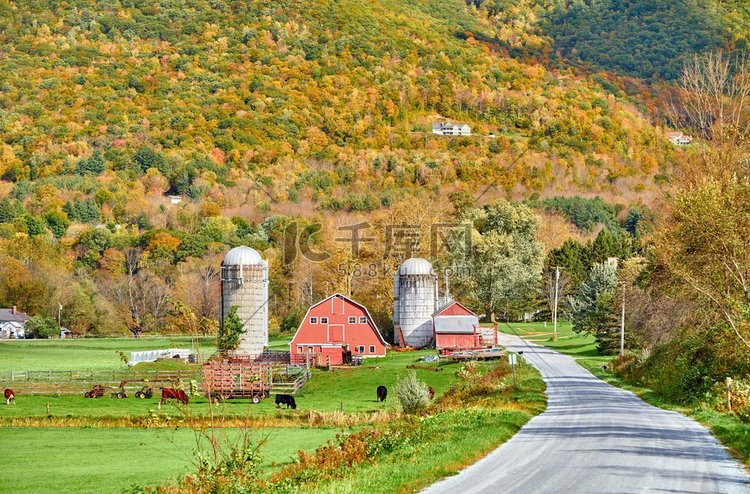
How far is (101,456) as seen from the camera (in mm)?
33781

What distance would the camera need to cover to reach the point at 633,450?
87.4ft

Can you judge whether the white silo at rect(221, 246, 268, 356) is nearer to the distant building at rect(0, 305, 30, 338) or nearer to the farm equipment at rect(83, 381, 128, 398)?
the farm equipment at rect(83, 381, 128, 398)

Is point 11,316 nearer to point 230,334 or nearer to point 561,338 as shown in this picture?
point 230,334

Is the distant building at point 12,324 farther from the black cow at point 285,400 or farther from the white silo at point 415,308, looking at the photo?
the black cow at point 285,400

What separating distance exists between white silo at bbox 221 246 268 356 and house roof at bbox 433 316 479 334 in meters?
13.1

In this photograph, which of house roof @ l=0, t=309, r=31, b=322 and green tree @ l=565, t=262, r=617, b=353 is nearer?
green tree @ l=565, t=262, r=617, b=353

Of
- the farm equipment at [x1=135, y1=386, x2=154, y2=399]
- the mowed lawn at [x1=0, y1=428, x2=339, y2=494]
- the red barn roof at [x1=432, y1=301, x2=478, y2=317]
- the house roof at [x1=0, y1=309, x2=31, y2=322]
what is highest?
the house roof at [x1=0, y1=309, x2=31, y2=322]

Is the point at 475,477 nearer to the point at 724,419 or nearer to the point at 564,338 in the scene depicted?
the point at 724,419

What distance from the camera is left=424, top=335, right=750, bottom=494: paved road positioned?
2138cm

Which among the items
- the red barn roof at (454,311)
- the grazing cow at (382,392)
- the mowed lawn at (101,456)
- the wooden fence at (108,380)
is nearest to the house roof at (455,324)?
the red barn roof at (454,311)

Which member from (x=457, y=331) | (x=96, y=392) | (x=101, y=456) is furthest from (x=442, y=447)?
(x=457, y=331)

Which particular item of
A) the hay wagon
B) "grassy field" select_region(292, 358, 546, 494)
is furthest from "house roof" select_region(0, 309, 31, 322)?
"grassy field" select_region(292, 358, 546, 494)

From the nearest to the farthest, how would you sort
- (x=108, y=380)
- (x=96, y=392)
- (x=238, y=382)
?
1. (x=96, y=392)
2. (x=238, y=382)
3. (x=108, y=380)

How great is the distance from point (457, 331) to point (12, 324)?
50149 millimetres
